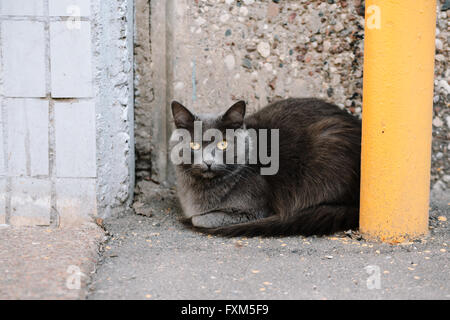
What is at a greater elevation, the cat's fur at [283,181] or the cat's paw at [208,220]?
the cat's fur at [283,181]

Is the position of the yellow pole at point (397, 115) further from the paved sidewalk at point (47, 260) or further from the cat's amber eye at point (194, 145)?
the paved sidewalk at point (47, 260)

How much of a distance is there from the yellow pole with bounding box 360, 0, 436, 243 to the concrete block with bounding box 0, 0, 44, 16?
5.18 feet

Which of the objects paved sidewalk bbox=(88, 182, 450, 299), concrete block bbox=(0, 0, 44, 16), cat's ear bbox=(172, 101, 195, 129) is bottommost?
paved sidewalk bbox=(88, 182, 450, 299)

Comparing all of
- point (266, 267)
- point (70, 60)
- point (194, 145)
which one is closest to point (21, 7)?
point (70, 60)

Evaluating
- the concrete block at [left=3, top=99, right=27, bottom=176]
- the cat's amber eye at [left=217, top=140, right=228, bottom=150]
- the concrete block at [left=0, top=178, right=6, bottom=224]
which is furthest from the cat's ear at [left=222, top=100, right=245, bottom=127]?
the concrete block at [left=0, top=178, right=6, bottom=224]

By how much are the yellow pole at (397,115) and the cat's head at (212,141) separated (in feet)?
2.12

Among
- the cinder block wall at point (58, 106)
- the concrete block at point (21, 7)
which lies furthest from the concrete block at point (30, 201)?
the concrete block at point (21, 7)

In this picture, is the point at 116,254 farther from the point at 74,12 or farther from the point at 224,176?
the point at 74,12

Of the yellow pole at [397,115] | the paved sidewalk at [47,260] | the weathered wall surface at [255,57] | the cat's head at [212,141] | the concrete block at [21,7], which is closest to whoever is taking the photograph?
the paved sidewalk at [47,260]

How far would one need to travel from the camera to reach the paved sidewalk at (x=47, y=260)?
177cm

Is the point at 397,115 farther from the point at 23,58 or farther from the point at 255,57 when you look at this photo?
the point at 23,58

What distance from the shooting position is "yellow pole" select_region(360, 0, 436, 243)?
85.3 inches

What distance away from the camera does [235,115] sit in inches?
102

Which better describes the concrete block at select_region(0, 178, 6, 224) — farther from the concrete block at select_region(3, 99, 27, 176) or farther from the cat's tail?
the cat's tail
